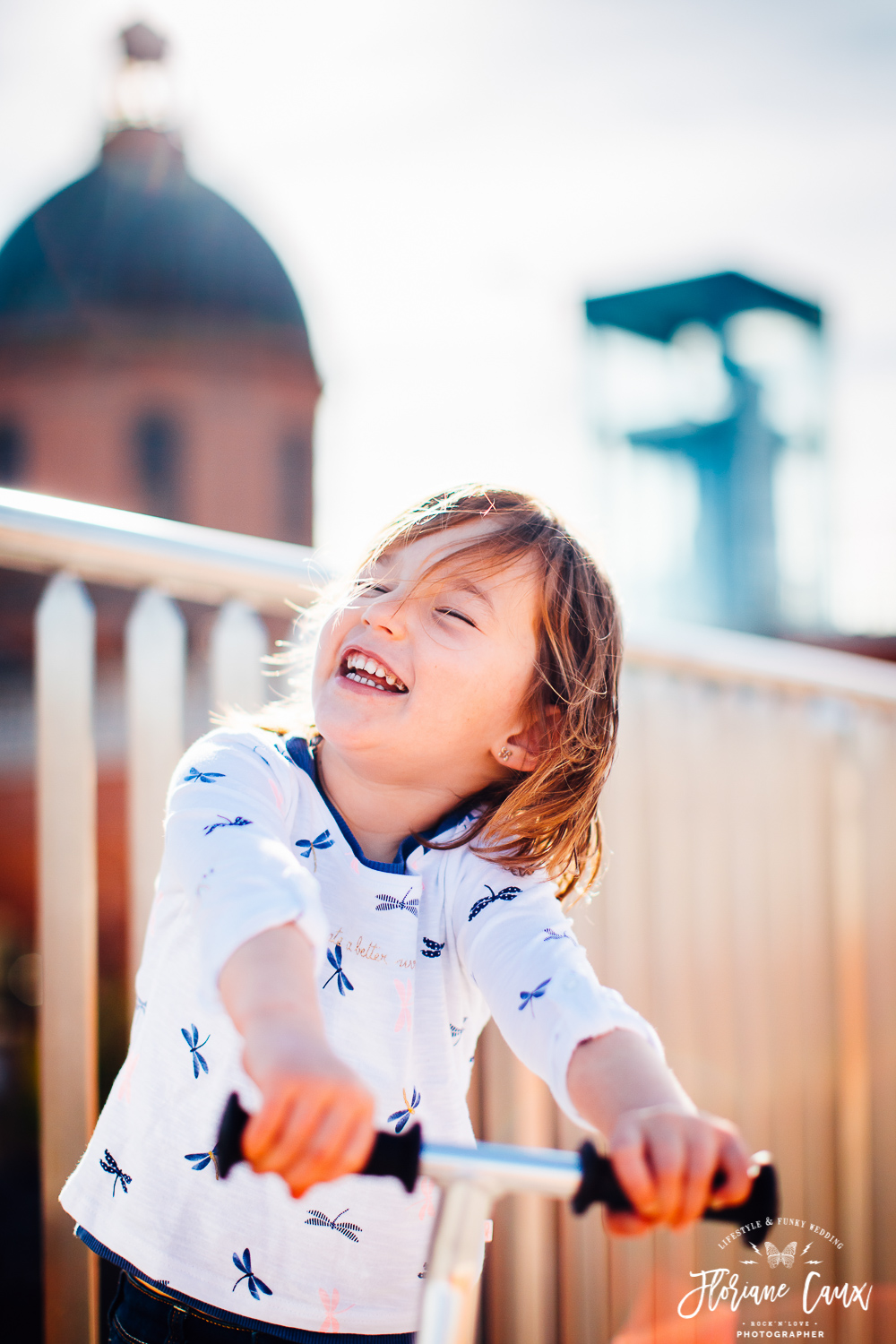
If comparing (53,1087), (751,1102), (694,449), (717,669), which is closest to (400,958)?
(53,1087)

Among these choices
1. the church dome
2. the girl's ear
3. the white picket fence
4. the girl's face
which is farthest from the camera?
the church dome

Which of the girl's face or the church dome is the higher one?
the church dome

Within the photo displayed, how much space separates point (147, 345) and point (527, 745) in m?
17.7

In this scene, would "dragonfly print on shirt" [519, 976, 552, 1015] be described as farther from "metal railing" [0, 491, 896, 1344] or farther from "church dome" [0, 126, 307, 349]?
"church dome" [0, 126, 307, 349]

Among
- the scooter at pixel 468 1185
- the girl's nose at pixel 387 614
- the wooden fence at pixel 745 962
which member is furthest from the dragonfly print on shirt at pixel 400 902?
the wooden fence at pixel 745 962

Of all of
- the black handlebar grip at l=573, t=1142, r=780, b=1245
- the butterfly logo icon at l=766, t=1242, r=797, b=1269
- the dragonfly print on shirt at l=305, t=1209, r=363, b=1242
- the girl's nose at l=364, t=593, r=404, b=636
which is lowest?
the butterfly logo icon at l=766, t=1242, r=797, b=1269

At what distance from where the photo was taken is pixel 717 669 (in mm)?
2451

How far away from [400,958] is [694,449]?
51.0 ft

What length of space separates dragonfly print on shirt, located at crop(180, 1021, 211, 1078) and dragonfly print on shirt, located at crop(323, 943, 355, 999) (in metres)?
0.14

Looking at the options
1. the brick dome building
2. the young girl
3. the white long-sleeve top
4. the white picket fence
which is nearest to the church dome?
the brick dome building

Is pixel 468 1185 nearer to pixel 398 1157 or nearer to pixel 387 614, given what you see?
pixel 398 1157

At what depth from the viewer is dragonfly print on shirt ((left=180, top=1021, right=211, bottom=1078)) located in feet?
3.71

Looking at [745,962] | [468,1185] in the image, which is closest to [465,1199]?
[468,1185]

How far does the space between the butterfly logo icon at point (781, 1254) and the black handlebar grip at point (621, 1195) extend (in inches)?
75.3
